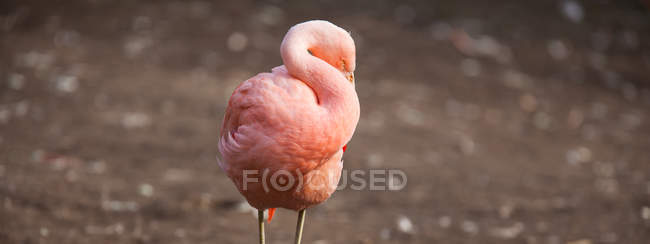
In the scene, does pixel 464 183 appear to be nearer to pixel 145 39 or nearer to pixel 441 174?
pixel 441 174

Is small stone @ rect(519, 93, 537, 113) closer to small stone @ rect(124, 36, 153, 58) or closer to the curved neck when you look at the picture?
small stone @ rect(124, 36, 153, 58)

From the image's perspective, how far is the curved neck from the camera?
2.24 m

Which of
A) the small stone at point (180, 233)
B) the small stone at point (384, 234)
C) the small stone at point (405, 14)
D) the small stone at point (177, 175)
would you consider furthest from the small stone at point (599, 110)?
the small stone at point (180, 233)

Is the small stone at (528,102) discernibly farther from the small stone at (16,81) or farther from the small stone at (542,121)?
the small stone at (16,81)

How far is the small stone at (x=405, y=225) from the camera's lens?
4203 mm

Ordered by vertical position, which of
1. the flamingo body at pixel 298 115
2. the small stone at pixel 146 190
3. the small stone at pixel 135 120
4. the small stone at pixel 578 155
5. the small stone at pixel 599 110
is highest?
the small stone at pixel 599 110

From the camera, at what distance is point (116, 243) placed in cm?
354

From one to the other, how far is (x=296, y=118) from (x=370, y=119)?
4296 mm

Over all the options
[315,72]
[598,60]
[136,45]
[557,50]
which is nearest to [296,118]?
[315,72]

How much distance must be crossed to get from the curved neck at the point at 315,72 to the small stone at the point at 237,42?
17.2ft

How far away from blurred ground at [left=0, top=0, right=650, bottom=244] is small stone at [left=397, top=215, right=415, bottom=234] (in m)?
0.02

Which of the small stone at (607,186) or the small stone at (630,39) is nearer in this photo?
the small stone at (607,186)

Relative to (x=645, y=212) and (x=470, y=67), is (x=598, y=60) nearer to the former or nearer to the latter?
(x=470, y=67)

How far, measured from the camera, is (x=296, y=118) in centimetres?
219
